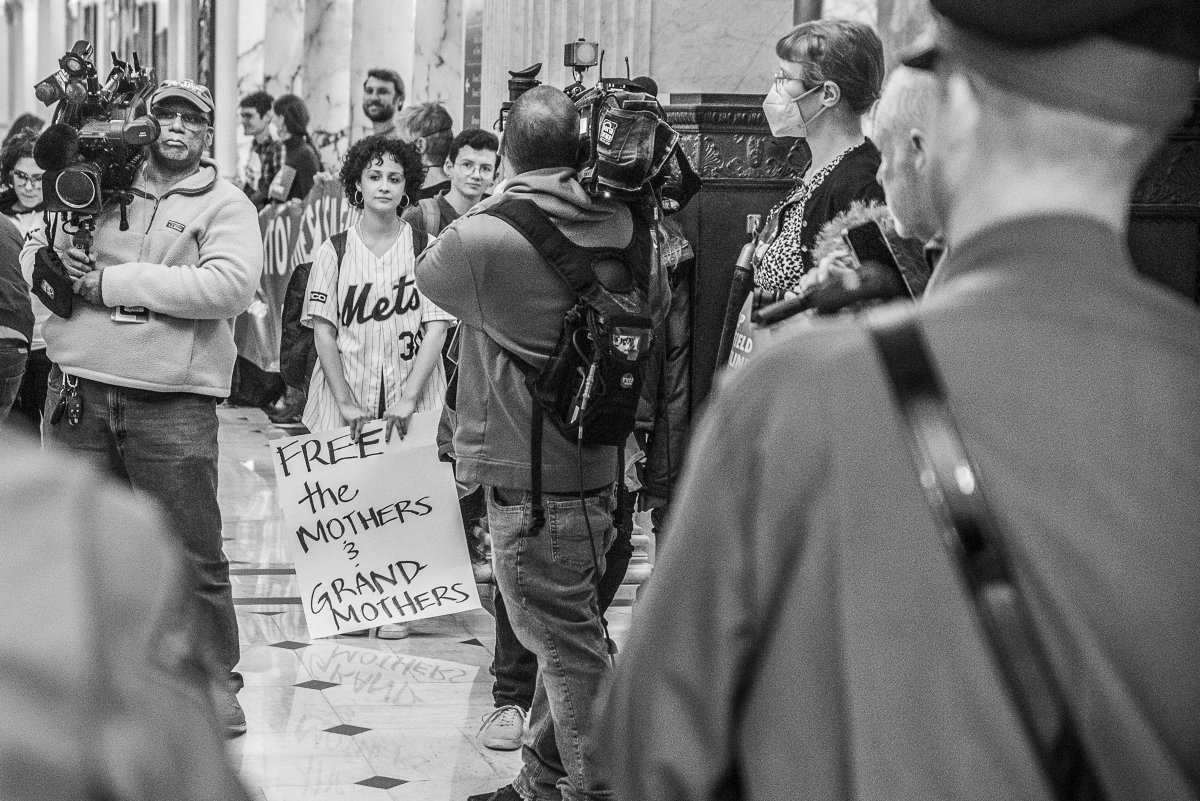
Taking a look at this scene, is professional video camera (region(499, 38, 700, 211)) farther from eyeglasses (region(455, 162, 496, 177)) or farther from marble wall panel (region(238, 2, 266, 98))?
marble wall panel (region(238, 2, 266, 98))

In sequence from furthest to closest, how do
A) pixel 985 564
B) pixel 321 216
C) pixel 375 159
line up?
1. pixel 321 216
2. pixel 375 159
3. pixel 985 564

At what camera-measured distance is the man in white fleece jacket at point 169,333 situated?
181 inches

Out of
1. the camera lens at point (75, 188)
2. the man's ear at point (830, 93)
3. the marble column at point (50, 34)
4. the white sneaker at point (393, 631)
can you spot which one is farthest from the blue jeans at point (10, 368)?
the marble column at point (50, 34)

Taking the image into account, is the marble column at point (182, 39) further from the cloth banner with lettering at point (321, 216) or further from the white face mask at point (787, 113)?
the white face mask at point (787, 113)

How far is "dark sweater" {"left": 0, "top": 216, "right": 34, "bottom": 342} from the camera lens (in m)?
5.67

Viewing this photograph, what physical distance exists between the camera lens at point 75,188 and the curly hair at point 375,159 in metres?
1.80

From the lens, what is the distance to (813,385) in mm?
1341

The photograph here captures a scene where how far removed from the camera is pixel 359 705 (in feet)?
17.7

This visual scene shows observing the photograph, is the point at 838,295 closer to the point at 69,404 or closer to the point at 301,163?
the point at 69,404

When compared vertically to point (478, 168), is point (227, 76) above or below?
above

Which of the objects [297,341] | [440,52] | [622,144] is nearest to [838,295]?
[622,144]

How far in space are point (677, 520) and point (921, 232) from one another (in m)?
1.13

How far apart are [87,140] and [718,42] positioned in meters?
2.81

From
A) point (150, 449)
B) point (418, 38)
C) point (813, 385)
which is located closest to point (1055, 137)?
point (813, 385)
